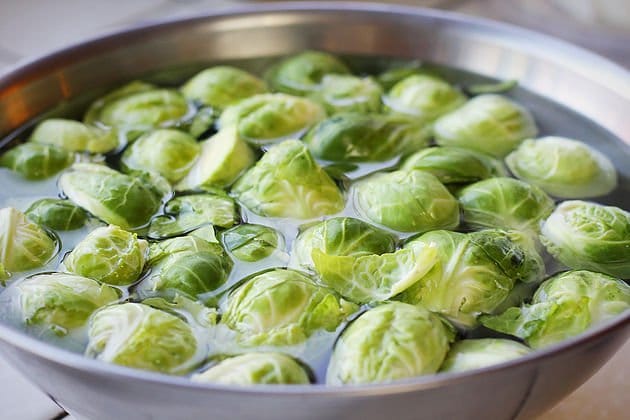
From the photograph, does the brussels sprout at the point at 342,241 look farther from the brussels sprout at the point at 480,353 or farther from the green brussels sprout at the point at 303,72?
the green brussels sprout at the point at 303,72

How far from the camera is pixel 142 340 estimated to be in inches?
51.1

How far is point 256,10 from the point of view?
221 cm

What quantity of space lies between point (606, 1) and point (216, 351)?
1900 mm

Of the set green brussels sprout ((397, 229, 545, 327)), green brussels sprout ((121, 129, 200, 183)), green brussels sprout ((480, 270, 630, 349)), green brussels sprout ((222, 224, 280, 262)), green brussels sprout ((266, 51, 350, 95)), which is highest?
green brussels sprout ((266, 51, 350, 95))

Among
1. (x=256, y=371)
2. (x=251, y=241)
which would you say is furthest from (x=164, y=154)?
(x=256, y=371)

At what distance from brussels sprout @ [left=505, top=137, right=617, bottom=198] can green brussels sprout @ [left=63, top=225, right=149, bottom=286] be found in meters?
0.92

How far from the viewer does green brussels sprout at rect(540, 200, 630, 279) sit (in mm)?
1583

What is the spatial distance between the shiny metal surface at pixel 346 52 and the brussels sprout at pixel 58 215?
14.4 inches

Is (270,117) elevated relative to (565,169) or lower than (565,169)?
elevated

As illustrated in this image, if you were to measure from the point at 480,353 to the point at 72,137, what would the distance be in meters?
1.12

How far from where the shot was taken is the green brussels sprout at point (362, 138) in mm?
1845

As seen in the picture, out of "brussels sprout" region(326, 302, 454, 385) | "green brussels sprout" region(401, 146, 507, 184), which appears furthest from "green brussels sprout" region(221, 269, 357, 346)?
"green brussels sprout" region(401, 146, 507, 184)

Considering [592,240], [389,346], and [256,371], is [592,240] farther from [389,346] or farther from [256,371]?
[256,371]

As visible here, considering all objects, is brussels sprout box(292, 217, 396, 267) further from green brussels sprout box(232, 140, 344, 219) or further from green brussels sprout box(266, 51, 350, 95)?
green brussels sprout box(266, 51, 350, 95)
